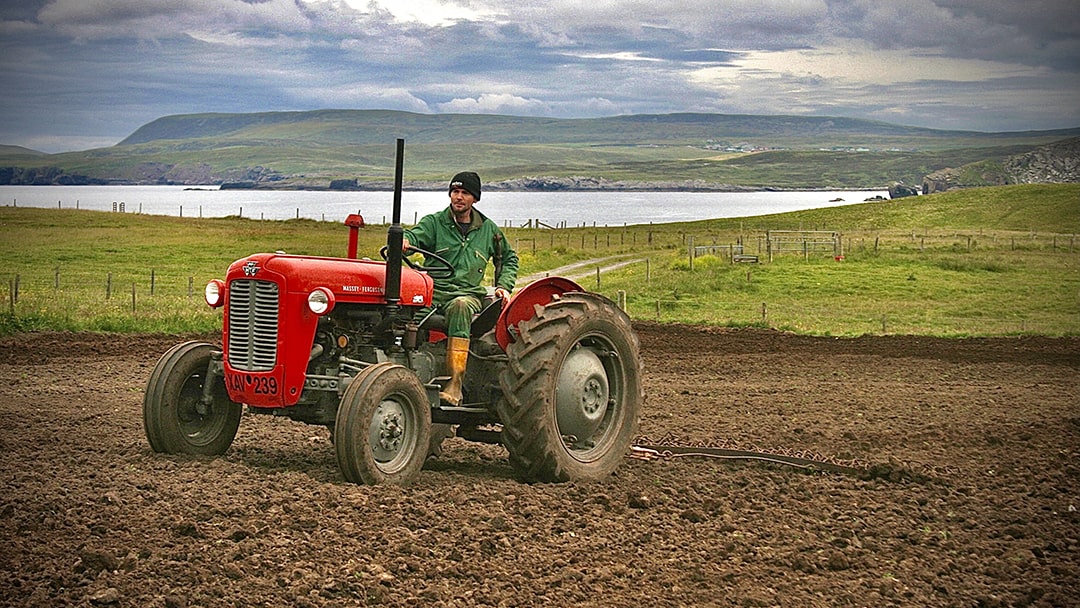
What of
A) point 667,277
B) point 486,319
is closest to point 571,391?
point 486,319

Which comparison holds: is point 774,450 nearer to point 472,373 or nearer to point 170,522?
point 472,373

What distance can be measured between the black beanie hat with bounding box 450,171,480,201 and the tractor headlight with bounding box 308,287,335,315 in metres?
1.52

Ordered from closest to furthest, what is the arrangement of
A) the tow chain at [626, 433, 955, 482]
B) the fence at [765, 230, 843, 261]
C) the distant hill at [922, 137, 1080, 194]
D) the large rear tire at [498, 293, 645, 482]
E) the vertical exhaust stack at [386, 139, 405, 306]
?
the vertical exhaust stack at [386, 139, 405, 306] < the large rear tire at [498, 293, 645, 482] < the tow chain at [626, 433, 955, 482] < the fence at [765, 230, 843, 261] < the distant hill at [922, 137, 1080, 194]

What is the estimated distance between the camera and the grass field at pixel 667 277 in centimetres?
2727

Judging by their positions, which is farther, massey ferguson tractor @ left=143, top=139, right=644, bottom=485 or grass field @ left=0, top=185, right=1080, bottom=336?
grass field @ left=0, top=185, right=1080, bottom=336

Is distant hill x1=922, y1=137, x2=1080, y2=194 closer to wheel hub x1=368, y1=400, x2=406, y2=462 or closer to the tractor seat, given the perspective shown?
the tractor seat

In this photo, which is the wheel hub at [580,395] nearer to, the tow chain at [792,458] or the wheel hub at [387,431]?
the tow chain at [792,458]

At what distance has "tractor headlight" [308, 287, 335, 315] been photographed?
818 cm

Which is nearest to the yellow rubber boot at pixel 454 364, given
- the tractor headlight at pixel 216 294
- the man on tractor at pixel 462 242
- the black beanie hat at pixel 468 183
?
the man on tractor at pixel 462 242

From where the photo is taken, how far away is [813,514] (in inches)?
332

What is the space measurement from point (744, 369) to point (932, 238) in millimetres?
53321

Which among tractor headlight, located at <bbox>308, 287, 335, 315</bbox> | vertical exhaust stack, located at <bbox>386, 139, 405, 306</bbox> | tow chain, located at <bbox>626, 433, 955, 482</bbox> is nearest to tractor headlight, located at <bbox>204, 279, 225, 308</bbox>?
tractor headlight, located at <bbox>308, 287, 335, 315</bbox>

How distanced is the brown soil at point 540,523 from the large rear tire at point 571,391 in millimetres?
246

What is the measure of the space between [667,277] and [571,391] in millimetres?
28112
